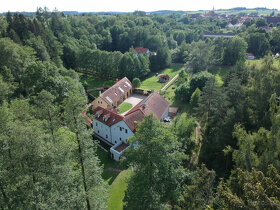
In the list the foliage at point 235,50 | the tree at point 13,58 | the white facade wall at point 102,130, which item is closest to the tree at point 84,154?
the white facade wall at point 102,130

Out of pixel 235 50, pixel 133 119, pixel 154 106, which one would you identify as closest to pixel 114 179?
pixel 133 119

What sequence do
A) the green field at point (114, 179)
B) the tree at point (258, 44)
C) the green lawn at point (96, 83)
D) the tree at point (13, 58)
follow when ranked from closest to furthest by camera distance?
the green field at point (114, 179) → the tree at point (13, 58) → the green lawn at point (96, 83) → the tree at point (258, 44)

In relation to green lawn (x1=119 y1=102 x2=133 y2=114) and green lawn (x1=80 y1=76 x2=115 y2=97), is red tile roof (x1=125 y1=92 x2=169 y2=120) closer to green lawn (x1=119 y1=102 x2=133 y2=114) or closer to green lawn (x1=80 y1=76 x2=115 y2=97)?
green lawn (x1=119 y1=102 x2=133 y2=114)

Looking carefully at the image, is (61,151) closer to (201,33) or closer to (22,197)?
(22,197)

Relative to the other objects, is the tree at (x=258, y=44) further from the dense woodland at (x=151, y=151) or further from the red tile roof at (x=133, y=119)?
the red tile roof at (x=133, y=119)

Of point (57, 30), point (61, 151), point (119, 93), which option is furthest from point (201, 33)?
point (61, 151)

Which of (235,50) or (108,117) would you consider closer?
(108,117)

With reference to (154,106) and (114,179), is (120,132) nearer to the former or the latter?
(114,179)
